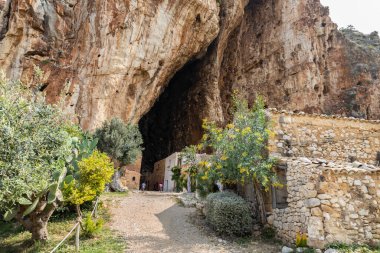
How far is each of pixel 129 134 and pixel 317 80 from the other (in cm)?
2030

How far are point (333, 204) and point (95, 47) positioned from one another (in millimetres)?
17008

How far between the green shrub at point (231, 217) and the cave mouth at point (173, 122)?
59.8 feet

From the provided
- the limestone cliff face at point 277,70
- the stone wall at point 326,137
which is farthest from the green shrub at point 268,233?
the limestone cliff face at point 277,70

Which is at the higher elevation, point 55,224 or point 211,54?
point 211,54

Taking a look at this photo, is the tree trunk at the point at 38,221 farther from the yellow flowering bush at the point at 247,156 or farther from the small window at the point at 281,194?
the small window at the point at 281,194

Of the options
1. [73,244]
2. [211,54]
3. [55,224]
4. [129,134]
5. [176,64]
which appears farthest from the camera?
[211,54]

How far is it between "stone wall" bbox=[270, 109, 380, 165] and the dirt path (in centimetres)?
444

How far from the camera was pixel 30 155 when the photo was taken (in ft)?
23.5

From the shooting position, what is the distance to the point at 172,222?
37.2 ft

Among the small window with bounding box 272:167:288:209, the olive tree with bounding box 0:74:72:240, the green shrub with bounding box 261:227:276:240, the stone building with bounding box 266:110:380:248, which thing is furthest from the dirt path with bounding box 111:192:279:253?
the olive tree with bounding box 0:74:72:240

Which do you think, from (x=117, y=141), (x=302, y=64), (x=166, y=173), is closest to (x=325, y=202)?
(x=117, y=141)

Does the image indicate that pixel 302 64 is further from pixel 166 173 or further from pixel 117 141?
pixel 117 141

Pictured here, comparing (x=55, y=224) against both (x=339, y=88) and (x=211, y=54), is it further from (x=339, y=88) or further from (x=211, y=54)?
(x=339, y=88)

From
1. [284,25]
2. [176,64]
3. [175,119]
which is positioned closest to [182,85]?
[175,119]
